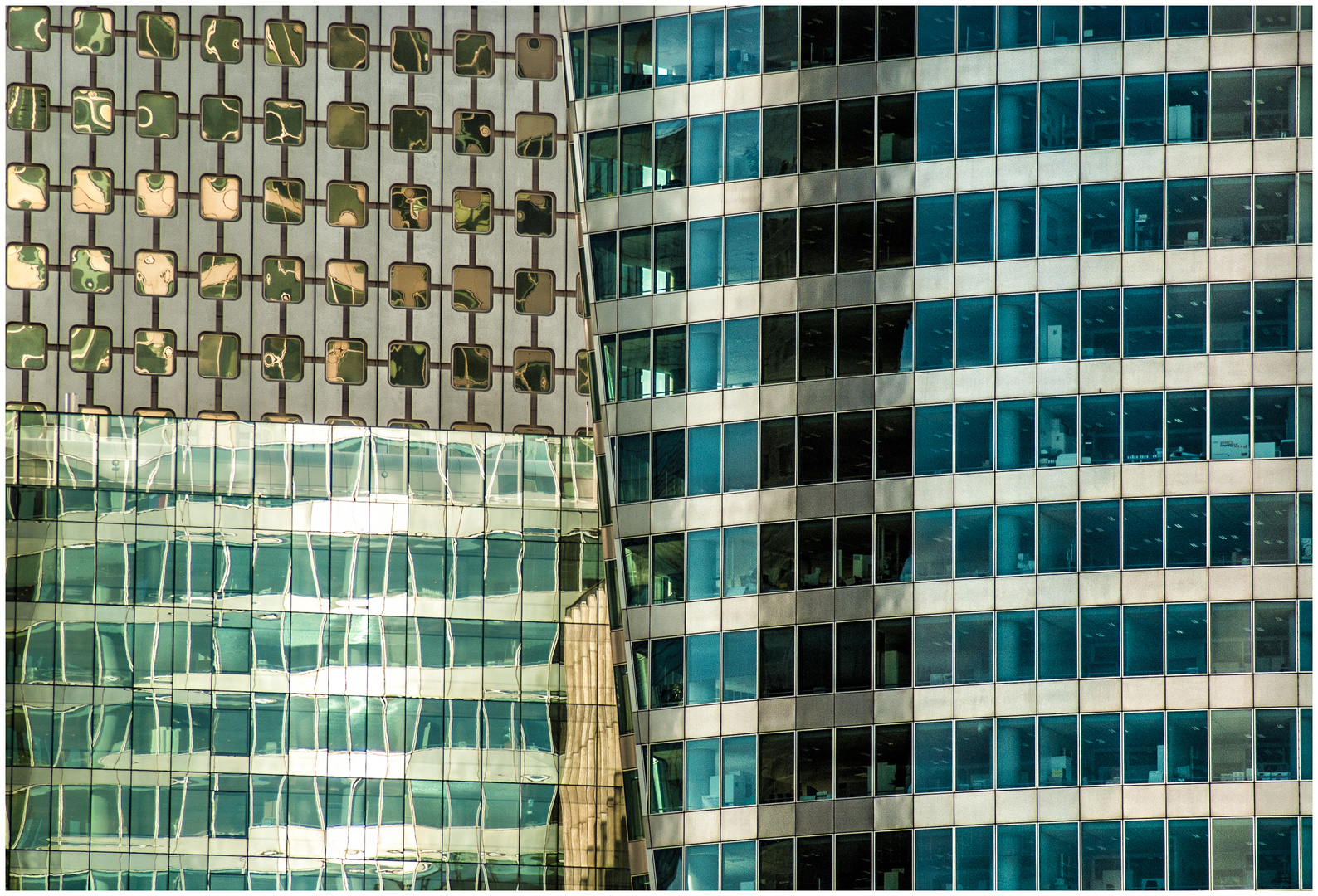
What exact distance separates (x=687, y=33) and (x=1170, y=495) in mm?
18988

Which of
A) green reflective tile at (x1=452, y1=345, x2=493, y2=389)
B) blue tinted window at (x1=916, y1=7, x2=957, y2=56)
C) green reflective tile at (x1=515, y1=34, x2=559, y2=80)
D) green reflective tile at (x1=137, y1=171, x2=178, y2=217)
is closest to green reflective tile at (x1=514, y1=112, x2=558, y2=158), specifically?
green reflective tile at (x1=515, y1=34, x2=559, y2=80)

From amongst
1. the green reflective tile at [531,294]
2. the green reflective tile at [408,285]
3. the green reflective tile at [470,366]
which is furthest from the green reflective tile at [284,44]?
the green reflective tile at [470,366]

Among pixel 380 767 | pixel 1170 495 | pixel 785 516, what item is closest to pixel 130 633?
pixel 380 767

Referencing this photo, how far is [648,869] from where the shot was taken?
42.3 metres

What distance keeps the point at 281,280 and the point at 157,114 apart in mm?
7166

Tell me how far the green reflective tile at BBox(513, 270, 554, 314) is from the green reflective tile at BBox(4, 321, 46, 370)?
53.0ft

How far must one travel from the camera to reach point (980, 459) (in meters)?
41.3

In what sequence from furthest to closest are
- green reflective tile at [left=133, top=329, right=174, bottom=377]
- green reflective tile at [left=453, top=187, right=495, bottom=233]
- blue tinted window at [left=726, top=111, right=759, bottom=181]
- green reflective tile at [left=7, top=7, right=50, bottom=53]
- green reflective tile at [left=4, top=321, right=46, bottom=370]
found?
green reflective tile at [left=453, top=187, right=495, bottom=233] < green reflective tile at [left=7, top=7, right=50, bottom=53] < green reflective tile at [left=133, top=329, right=174, bottom=377] < green reflective tile at [left=4, top=321, right=46, bottom=370] < blue tinted window at [left=726, top=111, right=759, bottom=181]

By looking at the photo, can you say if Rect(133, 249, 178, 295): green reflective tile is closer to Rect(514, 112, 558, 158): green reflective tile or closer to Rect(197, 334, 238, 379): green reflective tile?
Rect(197, 334, 238, 379): green reflective tile

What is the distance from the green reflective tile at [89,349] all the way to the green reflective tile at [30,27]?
994cm

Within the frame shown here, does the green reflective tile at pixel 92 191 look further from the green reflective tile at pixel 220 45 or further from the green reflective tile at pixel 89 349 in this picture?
the green reflective tile at pixel 220 45

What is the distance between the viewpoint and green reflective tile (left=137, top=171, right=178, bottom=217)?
5172 centimetres

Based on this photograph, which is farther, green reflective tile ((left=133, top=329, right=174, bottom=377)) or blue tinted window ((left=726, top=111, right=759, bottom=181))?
green reflective tile ((left=133, top=329, right=174, bottom=377))

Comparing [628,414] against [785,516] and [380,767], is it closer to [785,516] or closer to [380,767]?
[785,516]
